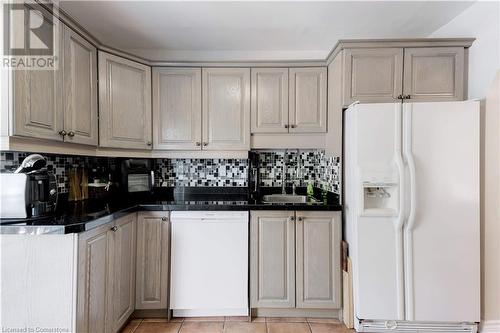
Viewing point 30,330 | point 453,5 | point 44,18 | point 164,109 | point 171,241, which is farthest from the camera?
point 164,109

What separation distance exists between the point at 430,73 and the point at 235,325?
8.24ft

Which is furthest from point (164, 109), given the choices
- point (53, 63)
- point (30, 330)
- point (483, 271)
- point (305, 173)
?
point (483, 271)

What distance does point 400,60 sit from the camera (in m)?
2.05

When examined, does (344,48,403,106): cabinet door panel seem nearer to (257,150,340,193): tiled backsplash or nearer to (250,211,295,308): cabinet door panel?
(257,150,340,193): tiled backsplash

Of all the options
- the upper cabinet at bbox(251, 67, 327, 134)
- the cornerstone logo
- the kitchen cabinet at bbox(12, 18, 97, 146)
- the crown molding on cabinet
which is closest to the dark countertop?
the kitchen cabinet at bbox(12, 18, 97, 146)

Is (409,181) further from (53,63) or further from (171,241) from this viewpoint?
(53,63)

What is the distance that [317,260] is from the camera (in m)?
2.12

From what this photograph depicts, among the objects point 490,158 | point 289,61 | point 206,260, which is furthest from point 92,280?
point 490,158

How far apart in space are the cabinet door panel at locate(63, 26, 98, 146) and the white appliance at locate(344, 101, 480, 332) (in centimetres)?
194

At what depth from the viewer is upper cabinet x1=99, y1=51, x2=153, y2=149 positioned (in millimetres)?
2074

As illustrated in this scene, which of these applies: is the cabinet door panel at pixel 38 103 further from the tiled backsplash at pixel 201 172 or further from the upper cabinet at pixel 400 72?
the upper cabinet at pixel 400 72

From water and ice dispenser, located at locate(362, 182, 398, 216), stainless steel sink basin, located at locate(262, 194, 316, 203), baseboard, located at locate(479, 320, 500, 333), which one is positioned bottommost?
baseboard, located at locate(479, 320, 500, 333)

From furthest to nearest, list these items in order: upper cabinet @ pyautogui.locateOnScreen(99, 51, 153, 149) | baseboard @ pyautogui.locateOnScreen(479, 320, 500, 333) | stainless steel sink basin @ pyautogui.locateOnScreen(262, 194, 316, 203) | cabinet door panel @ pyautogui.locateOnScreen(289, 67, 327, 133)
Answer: stainless steel sink basin @ pyautogui.locateOnScreen(262, 194, 316, 203), cabinet door panel @ pyautogui.locateOnScreen(289, 67, 327, 133), upper cabinet @ pyautogui.locateOnScreen(99, 51, 153, 149), baseboard @ pyautogui.locateOnScreen(479, 320, 500, 333)

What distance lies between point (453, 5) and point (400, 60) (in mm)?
511
